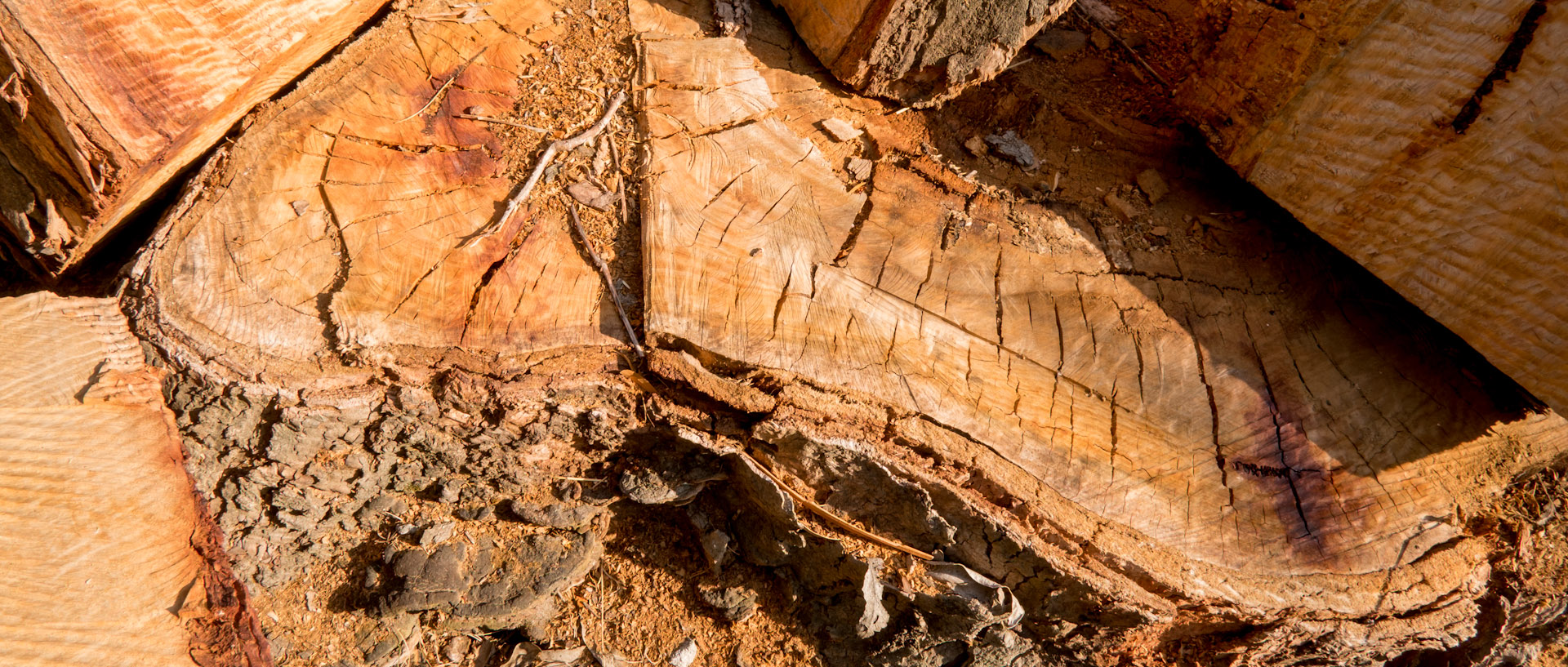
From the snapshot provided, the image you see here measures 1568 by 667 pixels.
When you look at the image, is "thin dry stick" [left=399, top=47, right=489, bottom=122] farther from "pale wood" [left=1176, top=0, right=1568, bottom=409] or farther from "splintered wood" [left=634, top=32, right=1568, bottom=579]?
"pale wood" [left=1176, top=0, right=1568, bottom=409]

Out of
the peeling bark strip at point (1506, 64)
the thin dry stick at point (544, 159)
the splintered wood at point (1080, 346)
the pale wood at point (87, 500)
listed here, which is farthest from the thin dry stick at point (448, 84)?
the peeling bark strip at point (1506, 64)

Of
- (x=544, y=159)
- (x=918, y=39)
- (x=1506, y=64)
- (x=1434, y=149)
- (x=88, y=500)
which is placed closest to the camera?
(x=88, y=500)

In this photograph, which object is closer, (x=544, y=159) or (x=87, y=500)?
(x=87, y=500)

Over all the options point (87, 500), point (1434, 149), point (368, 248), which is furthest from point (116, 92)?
point (1434, 149)

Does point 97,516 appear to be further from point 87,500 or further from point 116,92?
point 116,92

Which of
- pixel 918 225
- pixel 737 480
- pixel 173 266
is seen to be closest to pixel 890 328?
pixel 918 225

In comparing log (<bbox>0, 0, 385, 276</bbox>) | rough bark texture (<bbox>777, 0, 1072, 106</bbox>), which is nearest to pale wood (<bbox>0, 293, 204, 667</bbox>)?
log (<bbox>0, 0, 385, 276</bbox>)
